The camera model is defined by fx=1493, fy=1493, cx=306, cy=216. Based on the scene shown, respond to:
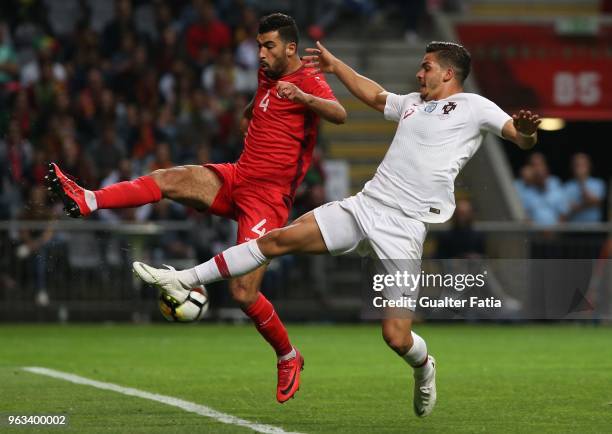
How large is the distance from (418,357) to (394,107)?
5.42 ft

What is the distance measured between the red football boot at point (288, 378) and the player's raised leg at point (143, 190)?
124 centimetres

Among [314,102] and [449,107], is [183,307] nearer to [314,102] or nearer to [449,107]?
[314,102]

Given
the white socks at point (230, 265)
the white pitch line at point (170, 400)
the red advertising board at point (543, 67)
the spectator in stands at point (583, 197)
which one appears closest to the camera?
the white pitch line at point (170, 400)

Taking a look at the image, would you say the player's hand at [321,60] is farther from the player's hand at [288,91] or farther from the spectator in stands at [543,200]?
the spectator in stands at [543,200]

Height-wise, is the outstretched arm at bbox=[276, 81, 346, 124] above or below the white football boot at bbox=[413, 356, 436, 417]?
above

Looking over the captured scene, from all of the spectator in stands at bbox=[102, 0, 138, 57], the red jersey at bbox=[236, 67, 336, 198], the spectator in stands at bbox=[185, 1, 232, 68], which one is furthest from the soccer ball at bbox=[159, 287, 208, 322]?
the spectator in stands at bbox=[102, 0, 138, 57]

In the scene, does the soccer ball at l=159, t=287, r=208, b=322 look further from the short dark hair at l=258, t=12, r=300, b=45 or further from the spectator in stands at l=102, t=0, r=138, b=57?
the spectator in stands at l=102, t=0, r=138, b=57

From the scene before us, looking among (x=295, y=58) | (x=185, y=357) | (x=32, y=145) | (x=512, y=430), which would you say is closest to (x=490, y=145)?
(x=32, y=145)

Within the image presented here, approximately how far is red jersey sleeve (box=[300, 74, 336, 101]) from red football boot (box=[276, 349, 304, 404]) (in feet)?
5.99

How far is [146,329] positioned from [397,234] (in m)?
9.79

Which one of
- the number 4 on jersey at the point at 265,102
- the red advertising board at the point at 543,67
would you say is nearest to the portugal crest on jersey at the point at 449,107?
the number 4 on jersey at the point at 265,102

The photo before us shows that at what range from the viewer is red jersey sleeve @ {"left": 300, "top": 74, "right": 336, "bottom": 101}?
10.4m

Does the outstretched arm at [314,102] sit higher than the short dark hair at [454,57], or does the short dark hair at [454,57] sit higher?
the short dark hair at [454,57]

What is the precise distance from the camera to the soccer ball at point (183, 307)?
→ 9.12m
